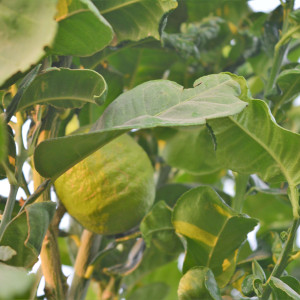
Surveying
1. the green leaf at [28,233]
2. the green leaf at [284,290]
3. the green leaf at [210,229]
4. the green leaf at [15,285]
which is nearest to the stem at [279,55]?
the green leaf at [210,229]

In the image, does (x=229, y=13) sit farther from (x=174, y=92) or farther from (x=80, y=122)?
(x=174, y=92)

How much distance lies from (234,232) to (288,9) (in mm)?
436

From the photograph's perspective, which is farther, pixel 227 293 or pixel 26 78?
pixel 227 293

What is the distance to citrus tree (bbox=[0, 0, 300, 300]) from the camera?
0.59 m

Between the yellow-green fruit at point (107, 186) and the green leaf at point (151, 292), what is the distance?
1.17 feet

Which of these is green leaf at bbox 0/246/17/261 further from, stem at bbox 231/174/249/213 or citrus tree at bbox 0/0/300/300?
stem at bbox 231/174/249/213

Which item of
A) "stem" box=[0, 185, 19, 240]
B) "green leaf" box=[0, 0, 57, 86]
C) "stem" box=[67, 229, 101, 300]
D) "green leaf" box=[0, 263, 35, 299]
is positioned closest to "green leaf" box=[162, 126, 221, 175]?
"stem" box=[67, 229, 101, 300]

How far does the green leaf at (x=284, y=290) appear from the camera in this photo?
0.64 metres

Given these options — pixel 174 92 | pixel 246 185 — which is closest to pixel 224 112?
pixel 174 92

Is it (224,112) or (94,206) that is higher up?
(224,112)

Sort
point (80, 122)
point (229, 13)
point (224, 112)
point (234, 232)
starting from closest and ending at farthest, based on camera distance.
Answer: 1. point (224, 112)
2. point (234, 232)
3. point (80, 122)
4. point (229, 13)

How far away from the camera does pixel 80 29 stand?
23.6 inches

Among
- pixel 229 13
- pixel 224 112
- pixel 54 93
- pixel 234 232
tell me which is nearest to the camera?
pixel 224 112

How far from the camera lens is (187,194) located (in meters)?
0.79
